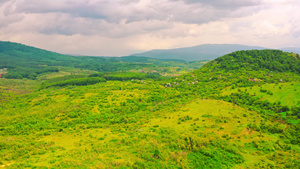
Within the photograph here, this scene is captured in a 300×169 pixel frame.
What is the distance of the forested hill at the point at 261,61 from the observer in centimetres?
14838

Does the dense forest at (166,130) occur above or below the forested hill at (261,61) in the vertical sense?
below

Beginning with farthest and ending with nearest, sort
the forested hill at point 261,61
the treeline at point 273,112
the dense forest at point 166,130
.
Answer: the forested hill at point 261,61, the treeline at point 273,112, the dense forest at point 166,130

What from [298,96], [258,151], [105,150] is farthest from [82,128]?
[298,96]

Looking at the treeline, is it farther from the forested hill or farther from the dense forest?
the forested hill

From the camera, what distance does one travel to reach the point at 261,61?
160 meters

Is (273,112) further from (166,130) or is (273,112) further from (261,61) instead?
Result: (261,61)

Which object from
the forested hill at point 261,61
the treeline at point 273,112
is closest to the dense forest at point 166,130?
the treeline at point 273,112

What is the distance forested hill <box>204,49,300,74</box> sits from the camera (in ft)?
487

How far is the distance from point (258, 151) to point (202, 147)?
1565cm

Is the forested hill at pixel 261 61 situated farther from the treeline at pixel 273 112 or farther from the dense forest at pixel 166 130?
the treeline at pixel 273 112

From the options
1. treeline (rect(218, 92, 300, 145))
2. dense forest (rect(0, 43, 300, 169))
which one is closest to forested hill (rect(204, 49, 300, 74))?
dense forest (rect(0, 43, 300, 169))

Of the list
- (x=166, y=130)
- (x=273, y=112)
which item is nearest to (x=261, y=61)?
(x=273, y=112)

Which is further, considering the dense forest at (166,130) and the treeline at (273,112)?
the treeline at (273,112)

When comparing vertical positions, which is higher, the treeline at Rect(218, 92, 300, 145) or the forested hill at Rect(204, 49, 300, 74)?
the forested hill at Rect(204, 49, 300, 74)
